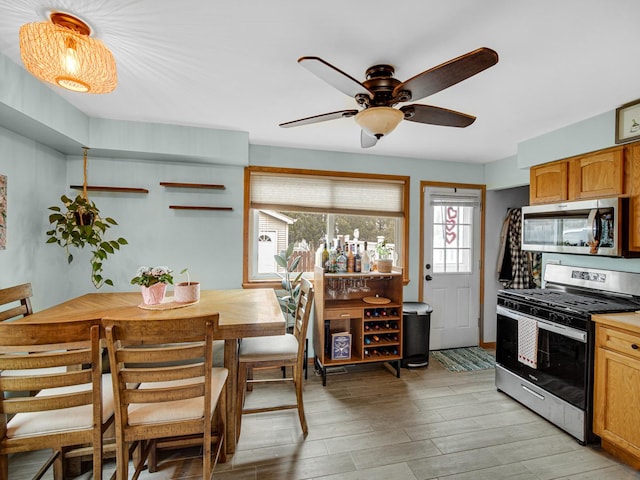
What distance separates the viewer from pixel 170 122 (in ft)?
9.39

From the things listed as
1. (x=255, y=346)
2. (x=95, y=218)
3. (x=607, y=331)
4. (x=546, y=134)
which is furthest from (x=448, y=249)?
(x=95, y=218)

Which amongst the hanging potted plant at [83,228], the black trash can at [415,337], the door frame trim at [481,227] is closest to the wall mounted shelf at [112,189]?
the hanging potted plant at [83,228]

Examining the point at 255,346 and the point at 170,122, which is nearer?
the point at 255,346

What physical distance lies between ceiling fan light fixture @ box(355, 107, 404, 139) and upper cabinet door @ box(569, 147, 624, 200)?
2015 mm

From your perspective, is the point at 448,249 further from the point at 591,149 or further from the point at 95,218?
the point at 95,218

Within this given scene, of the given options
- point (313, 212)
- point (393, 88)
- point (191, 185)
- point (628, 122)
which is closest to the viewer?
point (393, 88)

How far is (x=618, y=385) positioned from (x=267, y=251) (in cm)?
311

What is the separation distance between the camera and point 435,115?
183 centimetres

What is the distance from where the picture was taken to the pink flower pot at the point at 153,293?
6.97 feet

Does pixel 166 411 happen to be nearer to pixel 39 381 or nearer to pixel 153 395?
pixel 153 395

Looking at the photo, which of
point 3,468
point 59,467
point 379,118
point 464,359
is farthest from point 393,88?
point 464,359

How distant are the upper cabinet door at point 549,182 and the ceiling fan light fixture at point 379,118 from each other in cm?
214

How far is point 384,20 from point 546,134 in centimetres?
244

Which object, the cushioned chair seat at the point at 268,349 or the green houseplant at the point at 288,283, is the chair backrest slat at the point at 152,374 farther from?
the green houseplant at the point at 288,283
